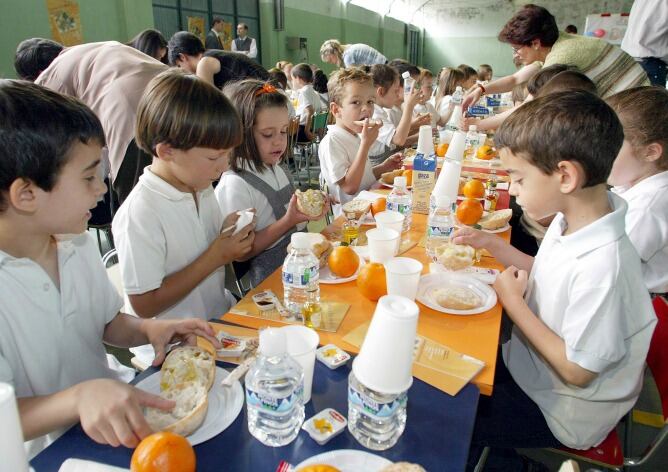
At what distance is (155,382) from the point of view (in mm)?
1005

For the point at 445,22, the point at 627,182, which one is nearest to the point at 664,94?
the point at 627,182

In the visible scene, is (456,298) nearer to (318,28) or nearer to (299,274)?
(299,274)

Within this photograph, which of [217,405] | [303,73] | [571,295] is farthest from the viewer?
[303,73]

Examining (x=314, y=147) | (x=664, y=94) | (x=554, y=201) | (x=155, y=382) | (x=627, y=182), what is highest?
(x=664, y=94)

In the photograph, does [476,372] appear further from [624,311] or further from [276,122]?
[276,122]

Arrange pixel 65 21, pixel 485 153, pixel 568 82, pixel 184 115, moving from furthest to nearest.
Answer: pixel 65 21, pixel 485 153, pixel 568 82, pixel 184 115

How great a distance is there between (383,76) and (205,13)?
754 cm

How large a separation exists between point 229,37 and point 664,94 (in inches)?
399

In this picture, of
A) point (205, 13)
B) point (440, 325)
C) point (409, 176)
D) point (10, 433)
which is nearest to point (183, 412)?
point (10, 433)

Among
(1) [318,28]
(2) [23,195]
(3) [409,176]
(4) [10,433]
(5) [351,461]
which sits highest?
(1) [318,28]

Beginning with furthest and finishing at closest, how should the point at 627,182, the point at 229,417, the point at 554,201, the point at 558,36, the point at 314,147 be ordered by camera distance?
the point at 314,147 < the point at 558,36 < the point at 627,182 < the point at 554,201 < the point at 229,417

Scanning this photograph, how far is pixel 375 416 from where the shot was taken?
826mm

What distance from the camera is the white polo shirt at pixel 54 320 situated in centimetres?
107

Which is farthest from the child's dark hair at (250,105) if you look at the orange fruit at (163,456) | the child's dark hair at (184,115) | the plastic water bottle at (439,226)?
the orange fruit at (163,456)
